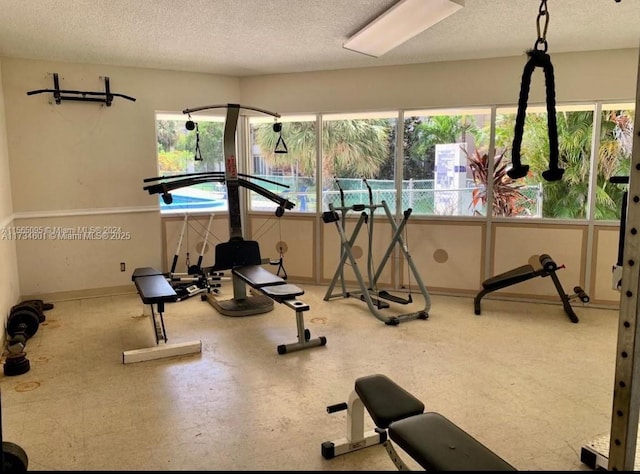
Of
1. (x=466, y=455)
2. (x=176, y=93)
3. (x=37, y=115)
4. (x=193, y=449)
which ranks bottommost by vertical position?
(x=193, y=449)

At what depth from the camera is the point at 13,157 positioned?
15.4 ft

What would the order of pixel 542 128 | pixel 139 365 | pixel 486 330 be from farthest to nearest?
pixel 542 128 → pixel 486 330 → pixel 139 365

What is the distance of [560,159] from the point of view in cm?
489

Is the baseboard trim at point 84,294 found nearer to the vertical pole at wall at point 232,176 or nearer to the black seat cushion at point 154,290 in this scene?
the black seat cushion at point 154,290

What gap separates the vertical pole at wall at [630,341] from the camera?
5.50 feet

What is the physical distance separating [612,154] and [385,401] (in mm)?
4048

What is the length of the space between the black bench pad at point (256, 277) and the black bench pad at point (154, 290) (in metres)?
0.68

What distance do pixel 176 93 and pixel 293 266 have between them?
2.48 metres

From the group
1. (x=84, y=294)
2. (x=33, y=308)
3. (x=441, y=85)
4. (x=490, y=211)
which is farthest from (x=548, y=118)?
(x=84, y=294)

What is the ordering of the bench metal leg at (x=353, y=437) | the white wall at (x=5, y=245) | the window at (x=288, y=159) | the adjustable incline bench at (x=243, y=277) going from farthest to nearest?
the window at (x=288, y=159) < the adjustable incline bench at (x=243, y=277) < the white wall at (x=5, y=245) < the bench metal leg at (x=353, y=437)

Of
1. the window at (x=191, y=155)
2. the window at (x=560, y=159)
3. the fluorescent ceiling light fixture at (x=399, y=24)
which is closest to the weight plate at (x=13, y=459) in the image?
the fluorescent ceiling light fixture at (x=399, y=24)

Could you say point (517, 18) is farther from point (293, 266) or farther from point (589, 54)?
point (293, 266)

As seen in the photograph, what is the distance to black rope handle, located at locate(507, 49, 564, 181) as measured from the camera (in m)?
1.68

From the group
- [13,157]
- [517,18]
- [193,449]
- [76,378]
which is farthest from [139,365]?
[517,18]
